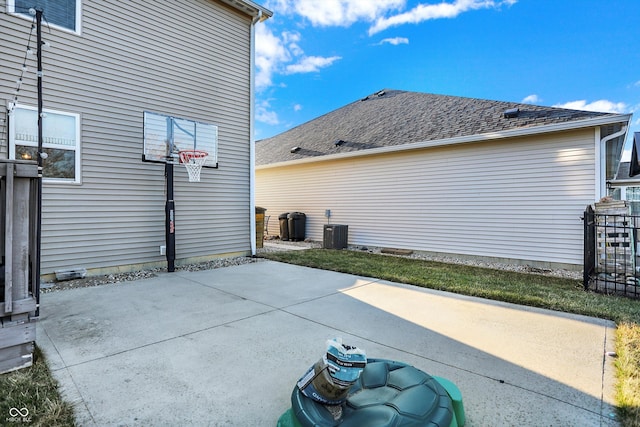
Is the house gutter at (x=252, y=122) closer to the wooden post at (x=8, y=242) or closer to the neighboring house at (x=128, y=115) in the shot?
the neighboring house at (x=128, y=115)

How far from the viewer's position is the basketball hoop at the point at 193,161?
605 cm

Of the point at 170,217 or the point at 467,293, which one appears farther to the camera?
the point at 170,217

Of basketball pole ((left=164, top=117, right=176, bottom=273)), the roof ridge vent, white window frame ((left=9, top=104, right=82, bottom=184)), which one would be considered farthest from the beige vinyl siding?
white window frame ((left=9, top=104, right=82, bottom=184))

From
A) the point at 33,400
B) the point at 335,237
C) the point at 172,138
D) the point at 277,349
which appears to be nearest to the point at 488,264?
the point at 335,237

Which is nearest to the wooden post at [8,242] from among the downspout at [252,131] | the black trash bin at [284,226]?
the downspout at [252,131]

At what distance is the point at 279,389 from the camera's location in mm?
2096

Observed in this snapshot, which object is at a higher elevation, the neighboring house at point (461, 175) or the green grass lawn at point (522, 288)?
the neighboring house at point (461, 175)

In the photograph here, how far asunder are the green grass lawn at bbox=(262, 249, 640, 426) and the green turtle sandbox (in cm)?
112

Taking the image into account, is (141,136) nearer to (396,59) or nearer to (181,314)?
(181,314)

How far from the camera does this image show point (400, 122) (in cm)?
982

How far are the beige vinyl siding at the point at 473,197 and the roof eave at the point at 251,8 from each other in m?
4.54

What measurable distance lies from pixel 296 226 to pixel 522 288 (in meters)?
7.44

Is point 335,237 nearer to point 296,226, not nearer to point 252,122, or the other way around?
point 296,226

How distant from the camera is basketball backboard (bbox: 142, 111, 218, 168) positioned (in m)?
5.66
